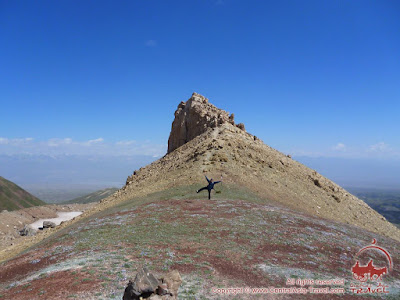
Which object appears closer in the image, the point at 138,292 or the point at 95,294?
the point at 138,292

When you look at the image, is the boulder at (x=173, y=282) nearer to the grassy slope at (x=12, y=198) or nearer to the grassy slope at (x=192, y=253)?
the grassy slope at (x=192, y=253)

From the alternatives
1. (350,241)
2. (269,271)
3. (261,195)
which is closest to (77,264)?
(269,271)

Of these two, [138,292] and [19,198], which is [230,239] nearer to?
[138,292]

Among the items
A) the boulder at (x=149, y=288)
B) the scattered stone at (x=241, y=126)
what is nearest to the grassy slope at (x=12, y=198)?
the scattered stone at (x=241, y=126)

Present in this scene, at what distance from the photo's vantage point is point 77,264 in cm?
1684

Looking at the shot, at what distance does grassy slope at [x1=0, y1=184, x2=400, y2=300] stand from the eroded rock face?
37557mm

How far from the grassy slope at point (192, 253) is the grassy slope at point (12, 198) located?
325 feet

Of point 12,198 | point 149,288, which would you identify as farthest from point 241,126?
point 12,198

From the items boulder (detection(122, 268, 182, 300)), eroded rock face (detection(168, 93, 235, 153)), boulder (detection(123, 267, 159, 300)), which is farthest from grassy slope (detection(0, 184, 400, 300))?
eroded rock face (detection(168, 93, 235, 153))

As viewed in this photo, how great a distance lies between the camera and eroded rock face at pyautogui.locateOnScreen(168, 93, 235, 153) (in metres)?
66.6

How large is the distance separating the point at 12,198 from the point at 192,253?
12168 centimetres

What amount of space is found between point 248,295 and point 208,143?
40556 millimetres

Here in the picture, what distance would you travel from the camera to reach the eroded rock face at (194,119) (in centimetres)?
6662

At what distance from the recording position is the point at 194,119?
6994cm
